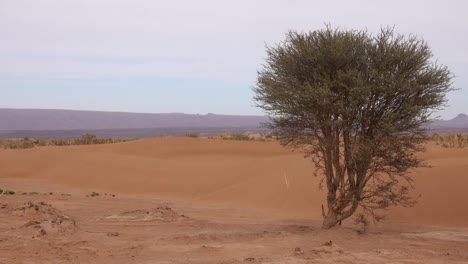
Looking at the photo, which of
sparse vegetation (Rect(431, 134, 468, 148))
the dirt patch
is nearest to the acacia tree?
the dirt patch

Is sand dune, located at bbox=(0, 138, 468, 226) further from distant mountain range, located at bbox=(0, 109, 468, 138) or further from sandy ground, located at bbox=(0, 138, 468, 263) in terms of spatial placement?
distant mountain range, located at bbox=(0, 109, 468, 138)

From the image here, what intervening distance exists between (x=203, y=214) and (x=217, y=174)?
324 inches

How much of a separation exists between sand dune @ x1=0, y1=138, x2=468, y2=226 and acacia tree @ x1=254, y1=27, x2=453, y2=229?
14.6 feet

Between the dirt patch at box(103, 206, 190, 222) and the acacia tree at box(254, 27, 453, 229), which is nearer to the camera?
the acacia tree at box(254, 27, 453, 229)

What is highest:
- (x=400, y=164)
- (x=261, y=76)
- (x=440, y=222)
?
(x=261, y=76)

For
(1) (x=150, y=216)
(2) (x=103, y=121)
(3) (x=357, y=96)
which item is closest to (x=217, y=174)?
(1) (x=150, y=216)

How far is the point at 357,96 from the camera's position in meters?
11.5

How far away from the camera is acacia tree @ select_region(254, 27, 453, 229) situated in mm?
11633

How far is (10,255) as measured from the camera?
32.7 feet

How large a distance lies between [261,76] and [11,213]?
7582 mm

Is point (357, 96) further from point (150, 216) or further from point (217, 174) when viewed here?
point (217, 174)

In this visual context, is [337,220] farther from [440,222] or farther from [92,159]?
[92,159]

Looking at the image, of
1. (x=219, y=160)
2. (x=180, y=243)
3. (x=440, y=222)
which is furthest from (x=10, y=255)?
(x=219, y=160)

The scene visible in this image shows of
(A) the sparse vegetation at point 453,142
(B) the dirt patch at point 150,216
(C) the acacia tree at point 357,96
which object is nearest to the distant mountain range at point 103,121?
(A) the sparse vegetation at point 453,142
